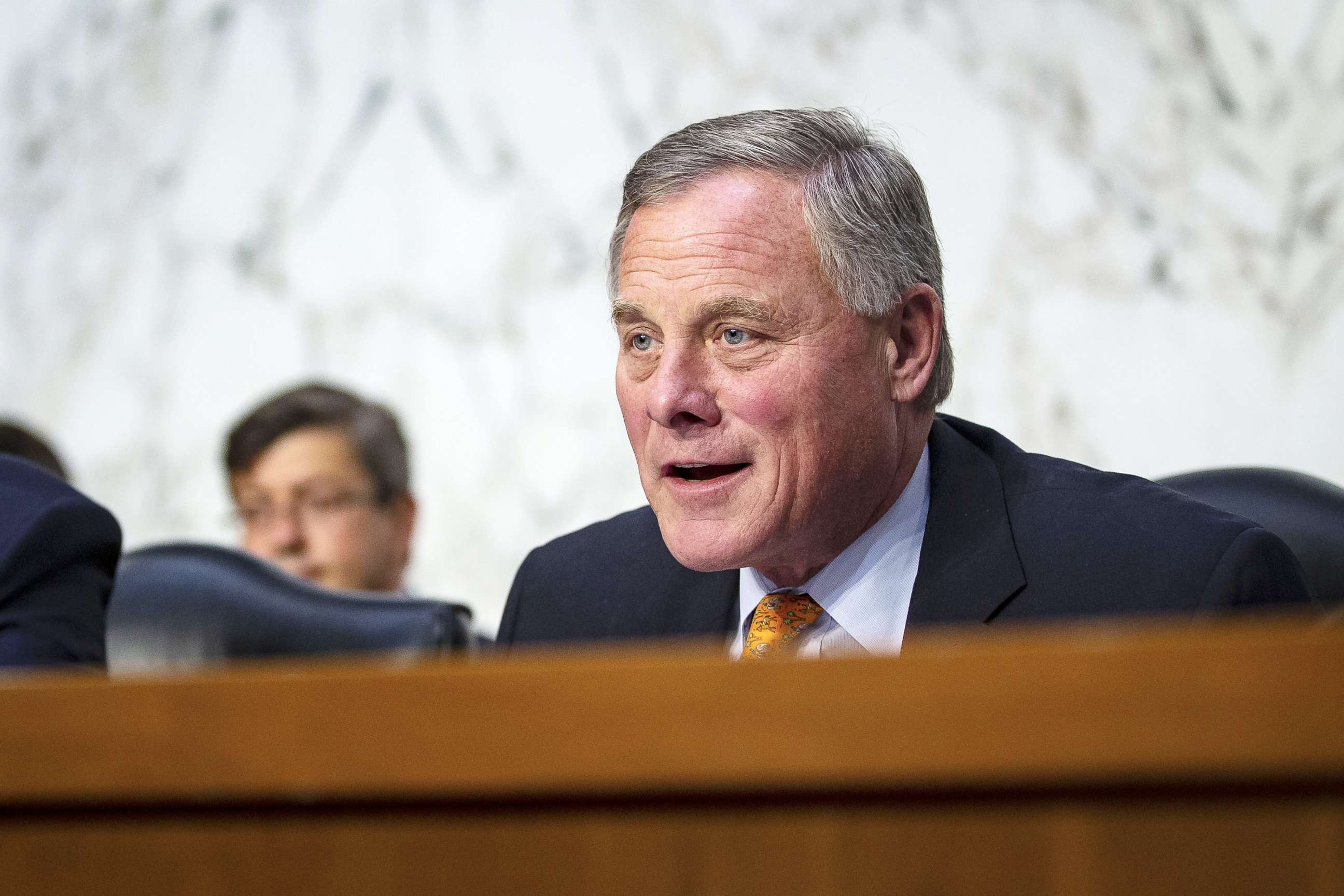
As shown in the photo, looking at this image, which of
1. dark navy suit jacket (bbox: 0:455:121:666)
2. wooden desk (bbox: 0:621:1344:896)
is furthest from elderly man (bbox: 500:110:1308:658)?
wooden desk (bbox: 0:621:1344:896)

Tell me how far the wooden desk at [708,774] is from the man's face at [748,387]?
0.70 m

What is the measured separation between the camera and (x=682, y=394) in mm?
1223

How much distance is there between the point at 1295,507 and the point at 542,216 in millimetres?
2101

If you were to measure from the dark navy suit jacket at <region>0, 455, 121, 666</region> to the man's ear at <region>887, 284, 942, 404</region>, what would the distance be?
31.3 inches

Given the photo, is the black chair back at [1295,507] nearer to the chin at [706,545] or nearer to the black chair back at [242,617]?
the chin at [706,545]

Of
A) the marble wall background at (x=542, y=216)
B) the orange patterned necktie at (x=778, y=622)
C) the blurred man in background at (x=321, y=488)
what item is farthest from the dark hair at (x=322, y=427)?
the orange patterned necktie at (x=778, y=622)

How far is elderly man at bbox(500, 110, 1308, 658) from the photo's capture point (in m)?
1.21

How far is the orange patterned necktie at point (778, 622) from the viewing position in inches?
50.2

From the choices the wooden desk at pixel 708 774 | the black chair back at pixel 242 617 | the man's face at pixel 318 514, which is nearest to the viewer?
the wooden desk at pixel 708 774

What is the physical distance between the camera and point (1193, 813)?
0.44m

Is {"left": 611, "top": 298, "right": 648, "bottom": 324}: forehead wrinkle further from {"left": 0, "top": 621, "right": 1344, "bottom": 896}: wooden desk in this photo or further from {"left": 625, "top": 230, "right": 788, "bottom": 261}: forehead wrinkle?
{"left": 0, "top": 621, "right": 1344, "bottom": 896}: wooden desk

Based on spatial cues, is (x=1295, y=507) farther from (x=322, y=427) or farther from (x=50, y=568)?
(x=322, y=427)

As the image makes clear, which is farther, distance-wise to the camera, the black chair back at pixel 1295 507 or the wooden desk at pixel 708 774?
the black chair back at pixel 1295 507

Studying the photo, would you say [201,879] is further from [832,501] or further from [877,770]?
[832,501]
